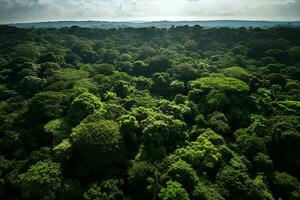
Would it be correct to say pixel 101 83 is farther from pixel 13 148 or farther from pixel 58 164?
pixel 58 164

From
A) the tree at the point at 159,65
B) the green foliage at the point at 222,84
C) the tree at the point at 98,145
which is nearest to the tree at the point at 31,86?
the tree at the point at 98,145

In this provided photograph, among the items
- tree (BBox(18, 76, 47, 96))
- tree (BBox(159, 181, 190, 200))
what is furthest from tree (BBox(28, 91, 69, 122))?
tree (BBox(159, 181, 190, 200))

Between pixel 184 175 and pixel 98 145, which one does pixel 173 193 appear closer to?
pixel 184 175

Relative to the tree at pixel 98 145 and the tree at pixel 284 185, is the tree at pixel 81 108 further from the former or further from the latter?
the tree at pixel 284 185

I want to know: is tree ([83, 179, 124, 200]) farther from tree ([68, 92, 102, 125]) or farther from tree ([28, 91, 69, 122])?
tree ([28, 91, 69, 122])

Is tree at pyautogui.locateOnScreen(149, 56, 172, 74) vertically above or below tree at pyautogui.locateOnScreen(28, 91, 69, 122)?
below

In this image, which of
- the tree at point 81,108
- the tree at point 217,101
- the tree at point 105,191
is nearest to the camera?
the tree at point 105,191
